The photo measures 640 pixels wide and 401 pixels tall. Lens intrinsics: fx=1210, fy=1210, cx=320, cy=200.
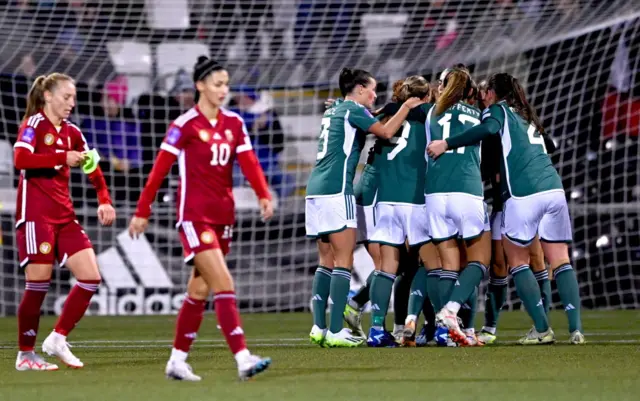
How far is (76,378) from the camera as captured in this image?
5.62 m

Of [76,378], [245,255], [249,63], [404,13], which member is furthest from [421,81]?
[404,13]

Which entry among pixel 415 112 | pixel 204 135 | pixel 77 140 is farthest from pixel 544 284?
pixel 204 135

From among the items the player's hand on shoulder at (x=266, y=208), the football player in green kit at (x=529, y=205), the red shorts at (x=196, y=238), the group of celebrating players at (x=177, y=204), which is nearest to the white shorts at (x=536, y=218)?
the football player in green kit at (x=529, y=205)

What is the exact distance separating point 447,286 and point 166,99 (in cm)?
627

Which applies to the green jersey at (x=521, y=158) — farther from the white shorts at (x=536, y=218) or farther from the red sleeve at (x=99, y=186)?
the red sleeve at (x=99, y=186)

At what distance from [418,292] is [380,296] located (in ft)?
0.97

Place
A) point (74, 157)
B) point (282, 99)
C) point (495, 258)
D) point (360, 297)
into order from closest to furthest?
1. point (74, 157)
2. point (495, 258)
3. point (360, 297)
4. point (282, 99)

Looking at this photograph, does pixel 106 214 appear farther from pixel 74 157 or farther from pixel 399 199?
pixel 399 199

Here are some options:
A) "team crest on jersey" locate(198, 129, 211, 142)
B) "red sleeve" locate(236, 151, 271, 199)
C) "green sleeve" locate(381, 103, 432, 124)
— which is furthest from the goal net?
"team crest on jersey" locate(198, 129, 211, 142)

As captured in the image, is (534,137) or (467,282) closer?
(467,282)

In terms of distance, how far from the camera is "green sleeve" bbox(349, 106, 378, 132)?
294 inches

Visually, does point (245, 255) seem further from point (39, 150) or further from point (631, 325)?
point (39, 150)

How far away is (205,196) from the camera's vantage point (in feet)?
18.1

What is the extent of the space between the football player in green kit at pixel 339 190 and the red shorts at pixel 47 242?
1703mm
